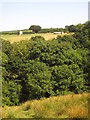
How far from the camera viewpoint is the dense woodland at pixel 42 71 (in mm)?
30891

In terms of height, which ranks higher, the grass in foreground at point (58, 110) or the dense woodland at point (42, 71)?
the grass in foreground at point (58, 110)

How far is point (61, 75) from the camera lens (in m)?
32.0

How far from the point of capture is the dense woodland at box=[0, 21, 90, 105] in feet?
101

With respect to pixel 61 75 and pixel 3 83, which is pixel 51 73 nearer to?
pixel 61 75

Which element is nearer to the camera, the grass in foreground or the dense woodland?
the grass in foreground

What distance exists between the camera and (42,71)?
1273 inches

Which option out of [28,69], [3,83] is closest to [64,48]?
[28,69]

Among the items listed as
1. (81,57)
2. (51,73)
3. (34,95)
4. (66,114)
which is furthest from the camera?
(81,57)

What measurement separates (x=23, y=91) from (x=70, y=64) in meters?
6.30

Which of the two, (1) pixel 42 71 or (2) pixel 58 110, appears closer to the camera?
(2) pixel 58 110

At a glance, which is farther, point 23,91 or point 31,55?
point 31,55

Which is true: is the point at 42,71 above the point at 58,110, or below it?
below

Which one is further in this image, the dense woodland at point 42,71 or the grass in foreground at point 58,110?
the dense woodland at point 42,71

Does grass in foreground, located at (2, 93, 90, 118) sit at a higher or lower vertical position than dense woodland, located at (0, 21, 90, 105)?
higher
